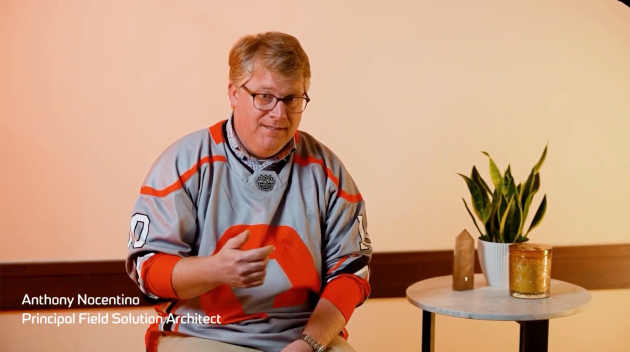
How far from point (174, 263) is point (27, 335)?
1.42m

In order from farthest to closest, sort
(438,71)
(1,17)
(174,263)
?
1. (438,71)
2. (1,17)
3. (174,263)

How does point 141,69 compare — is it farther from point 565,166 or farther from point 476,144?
point 565,166

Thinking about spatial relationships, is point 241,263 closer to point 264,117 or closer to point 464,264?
point 264,117

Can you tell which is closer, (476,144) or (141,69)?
(141,69)

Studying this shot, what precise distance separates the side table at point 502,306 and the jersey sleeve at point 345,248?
27 cm

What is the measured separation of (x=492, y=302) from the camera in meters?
2.15

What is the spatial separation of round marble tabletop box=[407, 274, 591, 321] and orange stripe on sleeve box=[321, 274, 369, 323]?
0.27m

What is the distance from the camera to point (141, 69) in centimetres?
279

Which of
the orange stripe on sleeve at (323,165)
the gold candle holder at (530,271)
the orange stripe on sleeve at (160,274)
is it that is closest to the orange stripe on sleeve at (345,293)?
the orange stripe on sleeve at (323,165)

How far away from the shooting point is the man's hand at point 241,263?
5.32ft

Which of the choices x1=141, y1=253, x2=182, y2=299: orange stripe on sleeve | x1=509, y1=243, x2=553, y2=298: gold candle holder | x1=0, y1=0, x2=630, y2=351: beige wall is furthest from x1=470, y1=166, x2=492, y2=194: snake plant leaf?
x1=141, y1=253, x2=182, y2=299: orange stripe on sleeve

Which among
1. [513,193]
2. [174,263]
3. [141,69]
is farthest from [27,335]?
[513,193]

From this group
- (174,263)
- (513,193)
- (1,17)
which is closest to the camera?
(174,263)

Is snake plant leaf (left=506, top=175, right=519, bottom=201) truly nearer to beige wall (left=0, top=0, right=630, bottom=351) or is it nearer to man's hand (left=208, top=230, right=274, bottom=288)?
beige wall (left=0, top=0, right=630, bottom=351)
